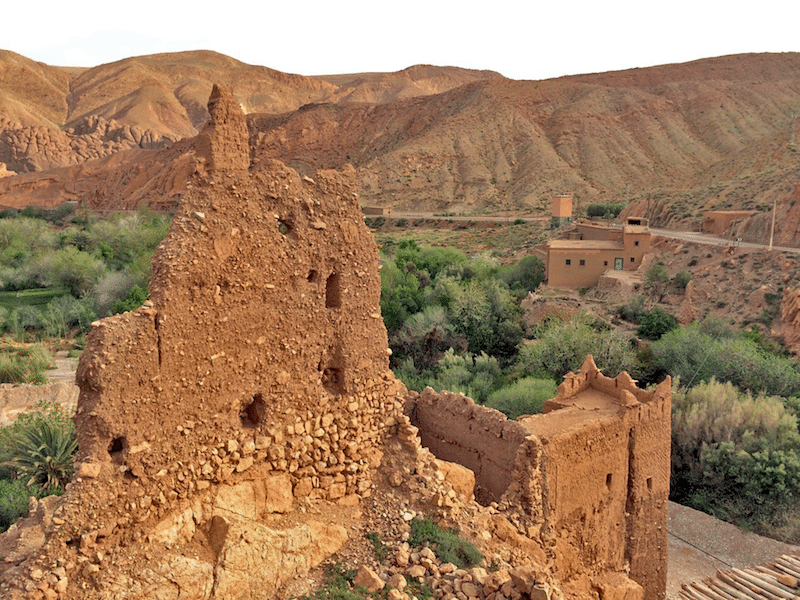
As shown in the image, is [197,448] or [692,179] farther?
[692,179]

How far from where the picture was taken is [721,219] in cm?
3522

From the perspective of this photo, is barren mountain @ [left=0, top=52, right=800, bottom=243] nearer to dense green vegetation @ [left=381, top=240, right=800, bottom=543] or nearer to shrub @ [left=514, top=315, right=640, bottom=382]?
dense green vegetation @ [left=381, top=240, right=800, bottom=543]

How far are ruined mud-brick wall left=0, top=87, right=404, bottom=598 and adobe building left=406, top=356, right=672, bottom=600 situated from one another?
200 centimetres

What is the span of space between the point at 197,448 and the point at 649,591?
751 centimetres

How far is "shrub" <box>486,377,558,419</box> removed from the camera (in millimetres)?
15133

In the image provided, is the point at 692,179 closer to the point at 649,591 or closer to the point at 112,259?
the point at 112,259

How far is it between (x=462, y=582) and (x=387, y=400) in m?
1.79

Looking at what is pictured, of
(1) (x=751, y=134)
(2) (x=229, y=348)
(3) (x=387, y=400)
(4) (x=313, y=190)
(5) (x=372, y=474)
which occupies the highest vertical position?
(1) (x=751, y=134)

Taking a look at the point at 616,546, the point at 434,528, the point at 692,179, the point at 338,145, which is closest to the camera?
the point at 434,528

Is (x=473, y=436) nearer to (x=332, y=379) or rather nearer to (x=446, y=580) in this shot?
(x=332, y=379)

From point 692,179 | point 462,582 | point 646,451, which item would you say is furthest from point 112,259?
point 692,179

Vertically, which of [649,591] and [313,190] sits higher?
[313,190]

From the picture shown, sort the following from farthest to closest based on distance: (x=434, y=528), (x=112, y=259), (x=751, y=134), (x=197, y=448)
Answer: (x=751, y=134)
(x=112, y=259)
(x=434, y=528)
(x=197, y=448)

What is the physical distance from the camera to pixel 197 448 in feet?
17.1
